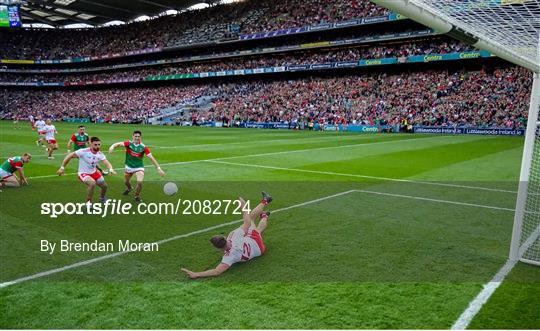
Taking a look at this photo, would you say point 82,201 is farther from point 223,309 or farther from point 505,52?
point 505,52

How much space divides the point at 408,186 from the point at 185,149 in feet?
44.8

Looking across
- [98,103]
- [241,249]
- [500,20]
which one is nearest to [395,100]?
[500,20]

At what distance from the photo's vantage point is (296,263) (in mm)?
6289

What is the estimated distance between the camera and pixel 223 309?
15.8 feet

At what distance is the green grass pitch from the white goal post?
784 mm

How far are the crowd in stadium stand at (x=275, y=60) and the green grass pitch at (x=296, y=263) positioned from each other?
3746 centimetres

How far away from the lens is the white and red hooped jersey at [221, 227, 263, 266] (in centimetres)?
609

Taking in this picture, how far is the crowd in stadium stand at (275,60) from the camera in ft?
153

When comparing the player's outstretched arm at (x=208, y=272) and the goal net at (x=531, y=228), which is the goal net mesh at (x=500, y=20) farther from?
the player's outstretched arm at (x=208, y=272)

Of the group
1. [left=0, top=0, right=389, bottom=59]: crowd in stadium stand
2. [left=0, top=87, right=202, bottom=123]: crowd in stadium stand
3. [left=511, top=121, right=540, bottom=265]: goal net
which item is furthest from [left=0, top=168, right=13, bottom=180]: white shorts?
[left=0, top=87, right=202, bottom=123]: crowd in stadium stand

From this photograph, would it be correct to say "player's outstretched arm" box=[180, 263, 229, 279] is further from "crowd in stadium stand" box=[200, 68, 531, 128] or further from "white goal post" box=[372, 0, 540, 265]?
"crowd in stadium stand" box=[200, 68, 531, 128]

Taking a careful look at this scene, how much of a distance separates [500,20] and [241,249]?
522 cm

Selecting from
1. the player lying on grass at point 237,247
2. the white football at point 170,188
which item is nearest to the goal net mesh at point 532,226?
the player lying on grass at point 237,247

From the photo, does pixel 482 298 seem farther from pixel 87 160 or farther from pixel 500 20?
pixel 87 160
